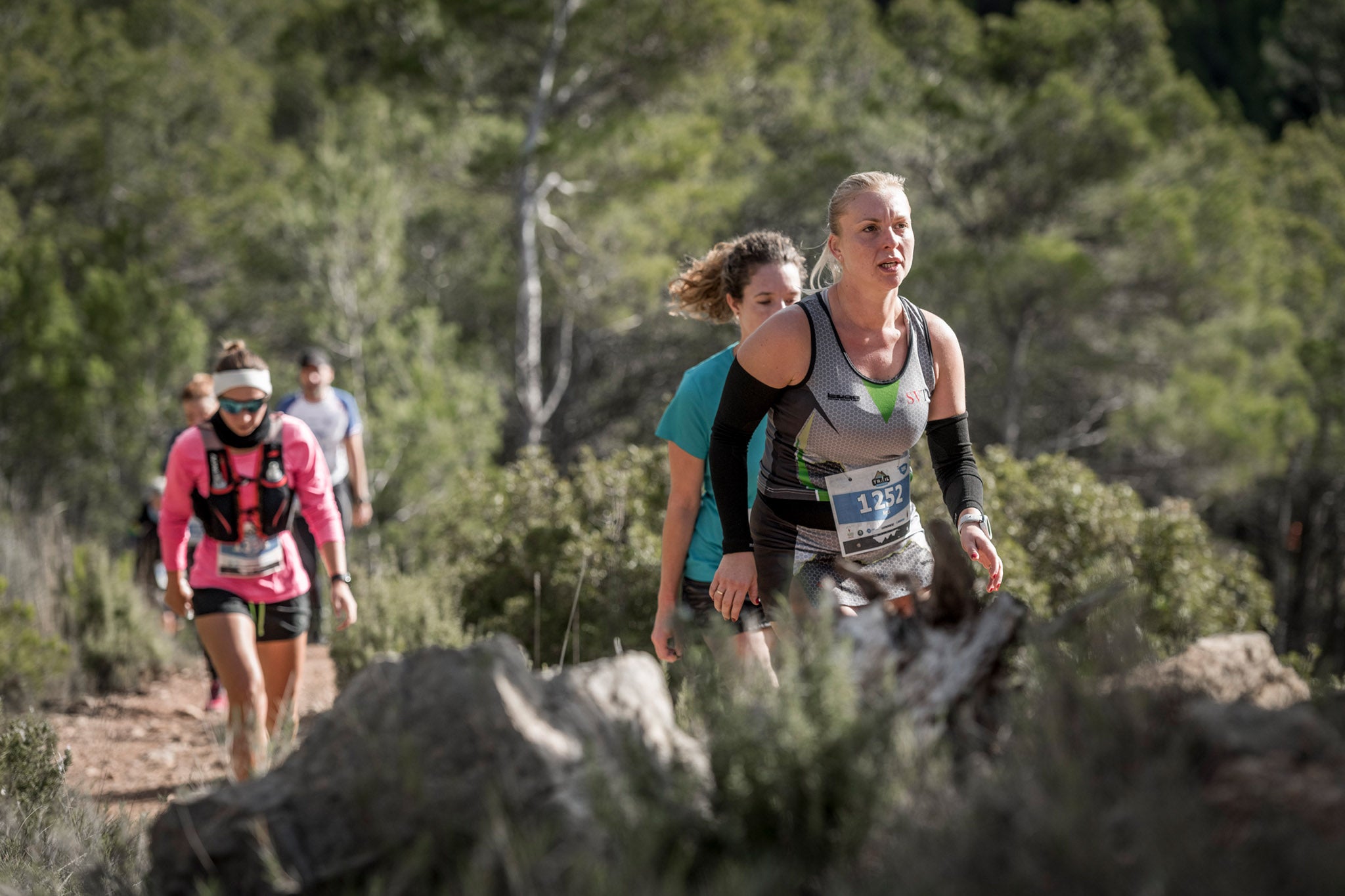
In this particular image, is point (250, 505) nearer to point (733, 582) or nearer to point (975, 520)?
point (733, 582)

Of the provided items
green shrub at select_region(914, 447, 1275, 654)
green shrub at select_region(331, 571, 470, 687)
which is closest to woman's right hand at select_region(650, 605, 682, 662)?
green shrub at select_region(331, 571, 470, 687)

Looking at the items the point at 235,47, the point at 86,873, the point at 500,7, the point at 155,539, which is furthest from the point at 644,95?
the point at 86,873

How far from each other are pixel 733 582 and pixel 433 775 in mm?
1023

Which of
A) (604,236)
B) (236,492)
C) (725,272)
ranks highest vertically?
(604,236)

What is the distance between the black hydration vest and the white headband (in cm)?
15

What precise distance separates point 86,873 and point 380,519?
11508 millimetres

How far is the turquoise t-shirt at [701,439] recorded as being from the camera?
3049 millimetres

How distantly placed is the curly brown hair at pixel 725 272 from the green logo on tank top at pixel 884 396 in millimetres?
722

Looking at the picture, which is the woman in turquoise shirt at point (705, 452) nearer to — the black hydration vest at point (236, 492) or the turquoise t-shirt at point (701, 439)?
the turquoise t-shirt at point (701, 439)

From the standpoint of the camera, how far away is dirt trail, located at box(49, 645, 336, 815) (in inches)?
187

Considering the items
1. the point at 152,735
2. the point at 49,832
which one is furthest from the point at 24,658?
the point at 49,832

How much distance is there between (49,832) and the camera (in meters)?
2.82

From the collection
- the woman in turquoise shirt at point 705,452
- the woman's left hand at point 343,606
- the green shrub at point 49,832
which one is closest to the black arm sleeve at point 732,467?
the woman in turquoise shirt at point 705,452

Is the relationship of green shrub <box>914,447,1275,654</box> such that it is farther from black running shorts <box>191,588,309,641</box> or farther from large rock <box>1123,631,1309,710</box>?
large rock <box>1123,631,1309,710</box>
